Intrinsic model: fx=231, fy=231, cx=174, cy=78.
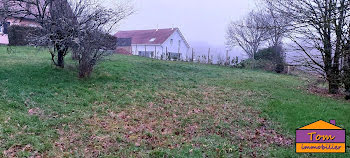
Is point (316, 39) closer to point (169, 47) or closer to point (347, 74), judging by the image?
point (347, 74)

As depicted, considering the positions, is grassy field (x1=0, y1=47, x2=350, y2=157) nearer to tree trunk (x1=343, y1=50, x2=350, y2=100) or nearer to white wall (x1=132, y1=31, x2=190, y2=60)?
tree trunk (x1=343, y1=50, x2=350, y2=100)

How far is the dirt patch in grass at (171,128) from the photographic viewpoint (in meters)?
3.87

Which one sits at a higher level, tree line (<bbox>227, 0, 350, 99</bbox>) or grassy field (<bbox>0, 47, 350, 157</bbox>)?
tree line (<bbox>227, 0, 350, 99</bbox>)

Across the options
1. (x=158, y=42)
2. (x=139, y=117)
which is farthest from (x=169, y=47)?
(x=139, y=117)

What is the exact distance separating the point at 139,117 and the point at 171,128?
2.94ft

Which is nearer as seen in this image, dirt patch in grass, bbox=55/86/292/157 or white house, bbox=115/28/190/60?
dirt patch in grass, bbox=55/86/292/157

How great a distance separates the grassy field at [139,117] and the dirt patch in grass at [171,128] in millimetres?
16

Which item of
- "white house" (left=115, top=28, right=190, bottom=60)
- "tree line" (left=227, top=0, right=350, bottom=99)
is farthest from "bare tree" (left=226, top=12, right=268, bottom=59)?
"tree line" (left=227, top=0, right=350, bottom=99)

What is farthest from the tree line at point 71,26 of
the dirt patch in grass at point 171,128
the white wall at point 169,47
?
the white wall at point 169,47

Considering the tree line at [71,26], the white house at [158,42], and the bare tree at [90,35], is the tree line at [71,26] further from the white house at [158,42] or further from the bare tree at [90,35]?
the white house at [158,42]

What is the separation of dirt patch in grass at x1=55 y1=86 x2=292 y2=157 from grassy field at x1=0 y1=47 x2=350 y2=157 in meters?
0.02

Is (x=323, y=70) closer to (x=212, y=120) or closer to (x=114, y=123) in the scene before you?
(x=212, y=120)

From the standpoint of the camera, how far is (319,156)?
3.60 metres

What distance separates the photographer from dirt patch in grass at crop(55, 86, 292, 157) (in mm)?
3871
